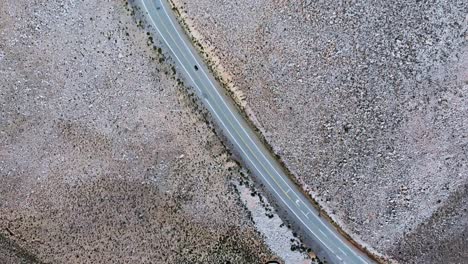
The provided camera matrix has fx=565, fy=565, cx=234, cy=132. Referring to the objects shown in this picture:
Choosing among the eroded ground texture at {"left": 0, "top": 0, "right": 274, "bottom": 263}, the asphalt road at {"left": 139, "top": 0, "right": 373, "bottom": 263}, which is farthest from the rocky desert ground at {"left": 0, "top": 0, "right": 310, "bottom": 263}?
the asphalt road at {"left": 139, "top": 0, "right": 373, "bottom": 263}

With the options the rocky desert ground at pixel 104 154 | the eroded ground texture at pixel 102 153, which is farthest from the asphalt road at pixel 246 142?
the eroded ground texture at pixel 102 153

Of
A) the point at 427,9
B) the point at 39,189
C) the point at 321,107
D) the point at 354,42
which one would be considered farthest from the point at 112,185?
the point at 427,9

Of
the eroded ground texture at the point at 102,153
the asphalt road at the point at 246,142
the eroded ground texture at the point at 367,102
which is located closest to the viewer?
the eroded ground texture at the point at 367,102

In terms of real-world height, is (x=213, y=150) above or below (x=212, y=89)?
below

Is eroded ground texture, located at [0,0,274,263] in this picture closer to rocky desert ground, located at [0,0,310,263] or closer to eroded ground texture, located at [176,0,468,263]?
rocky desert ground, located at [0,0,310,263]

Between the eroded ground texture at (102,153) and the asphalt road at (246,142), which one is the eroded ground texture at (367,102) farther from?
the eroded ground texture at (102,153)

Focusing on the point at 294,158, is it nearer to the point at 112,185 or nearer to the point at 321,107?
the point at 321,107
